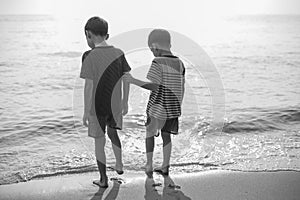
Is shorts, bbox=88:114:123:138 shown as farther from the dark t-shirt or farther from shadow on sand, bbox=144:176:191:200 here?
shadow on sand, bbox=144:176:191:200

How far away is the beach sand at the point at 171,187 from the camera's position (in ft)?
11.4

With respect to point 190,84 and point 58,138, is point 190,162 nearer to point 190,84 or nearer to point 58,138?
point 58,138

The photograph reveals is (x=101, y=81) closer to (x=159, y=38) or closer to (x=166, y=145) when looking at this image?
(x=159, y=38)

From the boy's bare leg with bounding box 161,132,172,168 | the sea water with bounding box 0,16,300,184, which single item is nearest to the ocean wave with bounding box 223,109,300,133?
the sea water with bounding box 0,16,300,184

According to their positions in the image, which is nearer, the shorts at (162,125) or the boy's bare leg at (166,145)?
the shorts at (162,125)

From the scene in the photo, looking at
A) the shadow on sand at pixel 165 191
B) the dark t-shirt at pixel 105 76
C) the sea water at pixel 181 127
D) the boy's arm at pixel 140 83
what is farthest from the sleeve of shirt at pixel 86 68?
the sea water at pixel 181 127

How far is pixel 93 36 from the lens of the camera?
3.36 m

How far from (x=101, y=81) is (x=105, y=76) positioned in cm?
6

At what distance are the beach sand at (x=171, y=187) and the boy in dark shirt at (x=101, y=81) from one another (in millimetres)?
545

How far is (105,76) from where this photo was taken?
336 cm

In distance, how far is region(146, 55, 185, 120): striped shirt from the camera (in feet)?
11.6

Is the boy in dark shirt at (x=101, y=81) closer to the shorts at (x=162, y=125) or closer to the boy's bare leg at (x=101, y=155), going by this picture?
the boy's bare leg at (x=101, y=155)

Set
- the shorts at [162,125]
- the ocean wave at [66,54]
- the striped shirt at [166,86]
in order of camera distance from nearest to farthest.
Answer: the striped shirt at [166,86]
the shorts at [162,125]
the ocean wave at [66,54]

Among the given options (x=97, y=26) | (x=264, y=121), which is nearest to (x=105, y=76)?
(x=97, y=26)
